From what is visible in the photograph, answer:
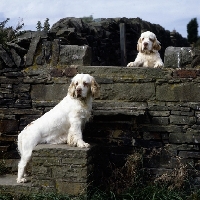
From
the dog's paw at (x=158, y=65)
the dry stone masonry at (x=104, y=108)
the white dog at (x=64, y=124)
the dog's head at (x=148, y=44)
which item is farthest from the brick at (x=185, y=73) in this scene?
the white dog at (x=64, y=124)

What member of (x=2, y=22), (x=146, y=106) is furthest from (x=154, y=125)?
(x=2, y=22)

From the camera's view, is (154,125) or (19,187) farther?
(154,125)

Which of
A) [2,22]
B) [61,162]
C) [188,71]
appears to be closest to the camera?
[61,162]

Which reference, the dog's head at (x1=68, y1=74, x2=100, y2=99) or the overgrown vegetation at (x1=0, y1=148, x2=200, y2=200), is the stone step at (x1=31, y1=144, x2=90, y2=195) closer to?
the overgrown vegetation at (x1=0, y1=148, x2=200, y2=200)

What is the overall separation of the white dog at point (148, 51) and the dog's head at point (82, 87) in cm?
106

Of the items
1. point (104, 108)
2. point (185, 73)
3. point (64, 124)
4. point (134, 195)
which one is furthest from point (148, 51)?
point (134, 195)

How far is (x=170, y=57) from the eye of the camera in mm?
6527

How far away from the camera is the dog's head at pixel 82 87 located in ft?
19.3

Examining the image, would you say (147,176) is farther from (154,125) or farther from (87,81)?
(87,81)

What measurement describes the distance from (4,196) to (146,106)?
7.71ft

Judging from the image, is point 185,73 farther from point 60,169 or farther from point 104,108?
point 60,169

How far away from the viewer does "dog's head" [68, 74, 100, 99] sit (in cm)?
589

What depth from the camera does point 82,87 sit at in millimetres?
5895

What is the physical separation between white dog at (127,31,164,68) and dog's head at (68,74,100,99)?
1059mm
